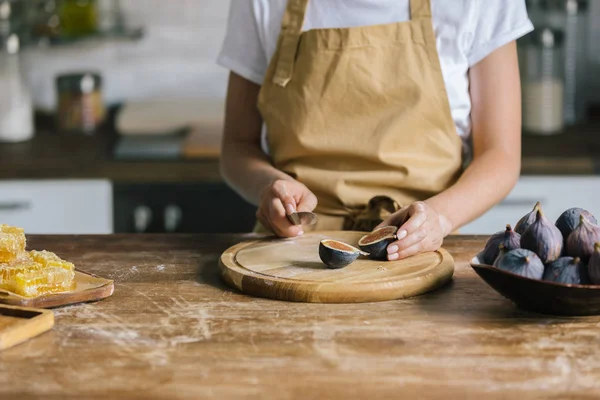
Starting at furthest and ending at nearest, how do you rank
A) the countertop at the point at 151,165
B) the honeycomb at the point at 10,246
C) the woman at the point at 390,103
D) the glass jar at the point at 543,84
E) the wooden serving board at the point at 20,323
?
the glass jar at the point at 543,84 → the countertop at the point at 151,165 → the woman at the point at 390,103 → the honeycomb at the point at 10,246 → the wooden serving board at the point at 20,323

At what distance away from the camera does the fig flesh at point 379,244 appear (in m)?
1.52

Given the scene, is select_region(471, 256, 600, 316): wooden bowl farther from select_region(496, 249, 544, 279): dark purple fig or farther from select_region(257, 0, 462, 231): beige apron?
select_region(257, 0, 462, 231): beige apron

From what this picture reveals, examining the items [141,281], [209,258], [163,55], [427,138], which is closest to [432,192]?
[427,138]

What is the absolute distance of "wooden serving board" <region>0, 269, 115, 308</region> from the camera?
134 cm

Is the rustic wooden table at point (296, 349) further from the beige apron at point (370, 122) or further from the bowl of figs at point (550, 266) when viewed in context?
the beige apron at point (370, 122)

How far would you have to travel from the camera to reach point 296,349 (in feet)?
3.91

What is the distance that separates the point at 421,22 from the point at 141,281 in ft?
2.72

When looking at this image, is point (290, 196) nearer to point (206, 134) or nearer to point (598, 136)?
point (206, 134)

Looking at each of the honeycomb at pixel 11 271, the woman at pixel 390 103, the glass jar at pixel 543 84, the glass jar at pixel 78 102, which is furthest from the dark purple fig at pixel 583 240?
the glass jar at pixel 78 102

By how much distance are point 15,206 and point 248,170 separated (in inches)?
44.1

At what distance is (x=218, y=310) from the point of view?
1359 millimetres

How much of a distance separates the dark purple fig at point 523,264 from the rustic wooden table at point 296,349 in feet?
0.25

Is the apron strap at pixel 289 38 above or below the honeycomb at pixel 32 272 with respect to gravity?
above

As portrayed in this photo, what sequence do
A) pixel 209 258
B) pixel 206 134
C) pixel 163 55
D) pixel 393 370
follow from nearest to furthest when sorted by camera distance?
pixel 393 370 → pixel 209 258 → pixel 206 134 → pixel 163 55
